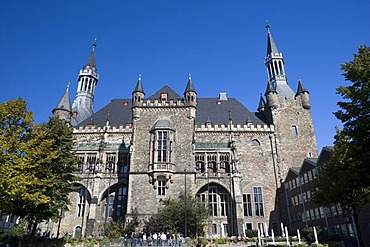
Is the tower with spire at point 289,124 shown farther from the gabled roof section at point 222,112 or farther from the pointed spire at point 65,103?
the pointed spire at point 65,103

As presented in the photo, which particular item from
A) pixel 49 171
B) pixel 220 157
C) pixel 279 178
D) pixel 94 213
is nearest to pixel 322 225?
pixel 279 178

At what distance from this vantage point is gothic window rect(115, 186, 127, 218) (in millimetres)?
33397

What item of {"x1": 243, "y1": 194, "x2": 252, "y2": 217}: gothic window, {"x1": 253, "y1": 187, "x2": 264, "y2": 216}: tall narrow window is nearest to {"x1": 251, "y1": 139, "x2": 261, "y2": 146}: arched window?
{"x1": 253, "y1": 187, "x2": 264, "y2": 216}: tall narrow window

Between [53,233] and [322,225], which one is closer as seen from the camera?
[322,225]

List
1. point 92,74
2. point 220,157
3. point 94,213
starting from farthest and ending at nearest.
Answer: point 92,74 → point 220,157 → point 94,213

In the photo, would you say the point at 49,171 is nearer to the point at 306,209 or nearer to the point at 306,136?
the point at 306,209

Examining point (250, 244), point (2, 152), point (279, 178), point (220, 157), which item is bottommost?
point (250, 244)

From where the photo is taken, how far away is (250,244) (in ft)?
76.0

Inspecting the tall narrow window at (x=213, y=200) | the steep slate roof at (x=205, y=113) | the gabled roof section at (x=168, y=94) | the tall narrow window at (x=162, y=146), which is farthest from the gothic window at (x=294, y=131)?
the tall narrow window at (x=162, y=146)

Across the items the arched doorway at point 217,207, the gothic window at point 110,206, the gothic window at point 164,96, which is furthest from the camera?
the gothic window at point 164,96

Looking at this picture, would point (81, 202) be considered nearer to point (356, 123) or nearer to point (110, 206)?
point (110, 206)

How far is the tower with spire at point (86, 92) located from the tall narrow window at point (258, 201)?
30031mm

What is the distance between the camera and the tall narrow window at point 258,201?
34.5 m

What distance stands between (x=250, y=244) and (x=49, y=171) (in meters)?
17.0
